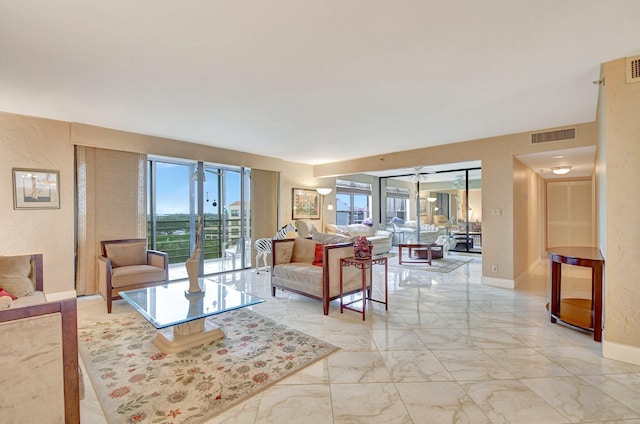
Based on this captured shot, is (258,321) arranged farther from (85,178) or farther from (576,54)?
(576,54)

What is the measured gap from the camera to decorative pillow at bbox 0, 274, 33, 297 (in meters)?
2.85

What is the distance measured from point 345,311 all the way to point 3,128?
4.96 metres

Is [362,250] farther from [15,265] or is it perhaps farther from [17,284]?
[15,265]

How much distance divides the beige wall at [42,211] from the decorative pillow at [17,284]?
119 centimetres

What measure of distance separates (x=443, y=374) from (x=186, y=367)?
2.07 m

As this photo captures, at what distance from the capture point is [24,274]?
3078mm

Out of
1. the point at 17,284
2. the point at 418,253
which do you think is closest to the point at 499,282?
the point at 418,253

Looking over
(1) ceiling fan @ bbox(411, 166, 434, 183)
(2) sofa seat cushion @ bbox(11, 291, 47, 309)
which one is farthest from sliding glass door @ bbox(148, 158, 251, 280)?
(1) ceiling fan @ bbox(411, 166, 434, 183)

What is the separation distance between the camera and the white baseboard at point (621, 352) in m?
2.40

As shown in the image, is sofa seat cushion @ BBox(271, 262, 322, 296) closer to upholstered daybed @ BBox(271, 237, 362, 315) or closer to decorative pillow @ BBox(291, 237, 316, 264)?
upholstered daybed @ BBox(271, 237, 362, 315)

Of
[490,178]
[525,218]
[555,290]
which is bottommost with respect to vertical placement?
[555,290]

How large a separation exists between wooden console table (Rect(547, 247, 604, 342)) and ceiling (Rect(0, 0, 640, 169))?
1739 mm

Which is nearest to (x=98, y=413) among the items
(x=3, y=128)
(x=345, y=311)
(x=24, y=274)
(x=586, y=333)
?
(x=24, y=274)

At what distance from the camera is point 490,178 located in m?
5.01
